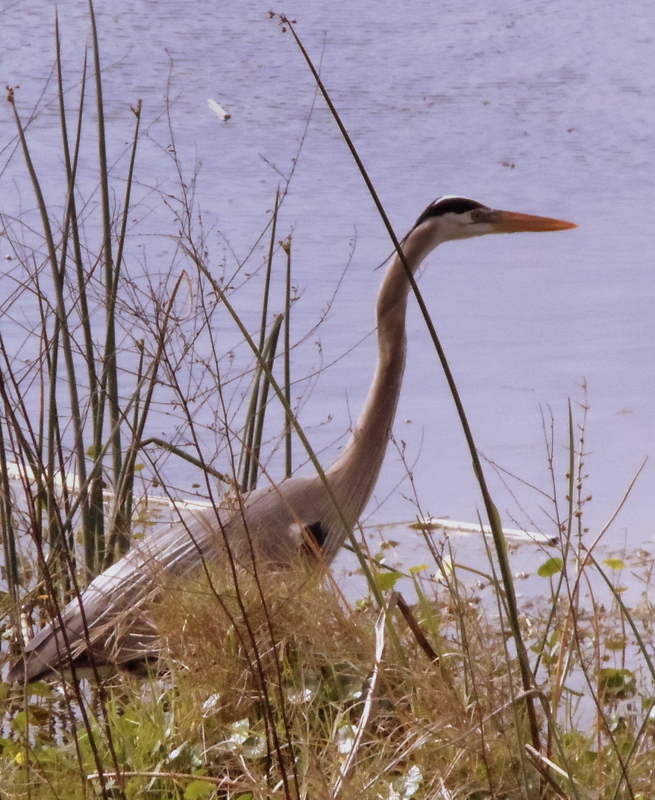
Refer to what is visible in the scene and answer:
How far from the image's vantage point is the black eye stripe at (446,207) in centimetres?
185

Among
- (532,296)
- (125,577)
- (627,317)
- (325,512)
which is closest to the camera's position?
(125,577)

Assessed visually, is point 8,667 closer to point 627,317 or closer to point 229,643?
point 229,643

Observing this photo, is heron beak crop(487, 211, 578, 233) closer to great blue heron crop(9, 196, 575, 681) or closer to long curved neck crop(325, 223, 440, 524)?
great blue heron crop(9, 196, 575, 681)

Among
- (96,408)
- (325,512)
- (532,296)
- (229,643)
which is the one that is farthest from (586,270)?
(229,643)

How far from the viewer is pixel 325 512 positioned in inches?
71.0

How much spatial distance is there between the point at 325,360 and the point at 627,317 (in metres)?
1.03

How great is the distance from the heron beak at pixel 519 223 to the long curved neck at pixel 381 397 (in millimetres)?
131

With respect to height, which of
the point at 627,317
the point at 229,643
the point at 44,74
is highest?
the point at 44,74

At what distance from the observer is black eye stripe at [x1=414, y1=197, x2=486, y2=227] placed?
1849mm

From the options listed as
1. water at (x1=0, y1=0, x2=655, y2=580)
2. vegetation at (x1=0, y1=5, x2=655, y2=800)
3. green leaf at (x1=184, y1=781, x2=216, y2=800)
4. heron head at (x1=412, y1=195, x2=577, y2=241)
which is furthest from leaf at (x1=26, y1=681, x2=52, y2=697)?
water at (x1=0, y1=0, x2=655, y2=580)

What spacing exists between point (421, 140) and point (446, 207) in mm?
2316

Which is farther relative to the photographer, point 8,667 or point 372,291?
point 372,291

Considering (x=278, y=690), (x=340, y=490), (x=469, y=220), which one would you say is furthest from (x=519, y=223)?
(x=278, y=690)

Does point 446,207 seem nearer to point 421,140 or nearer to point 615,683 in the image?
point 615,683
